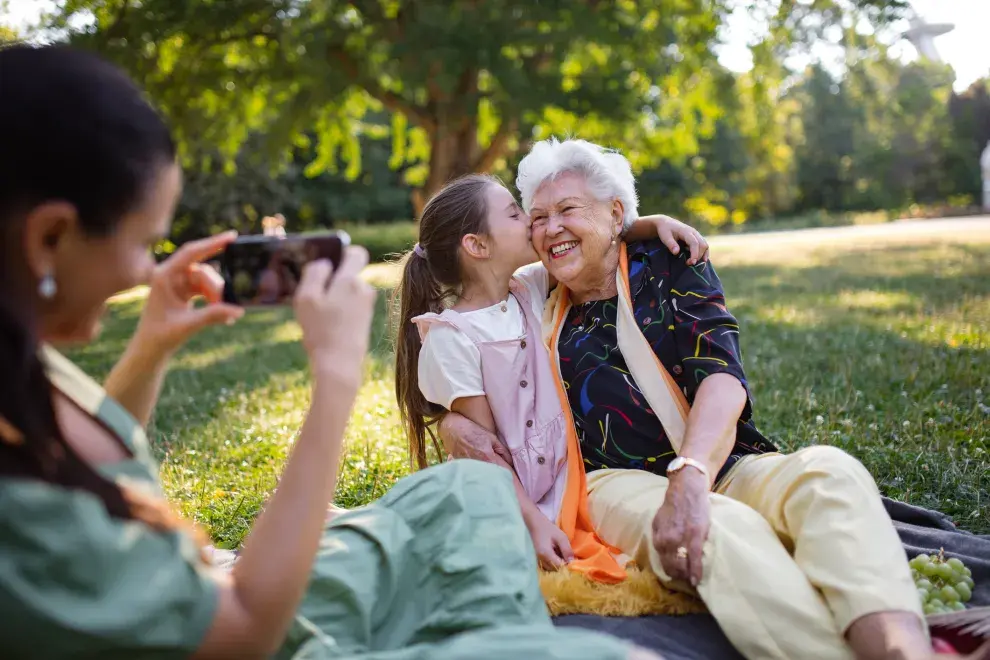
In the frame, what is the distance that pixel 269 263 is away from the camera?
1.93 metres

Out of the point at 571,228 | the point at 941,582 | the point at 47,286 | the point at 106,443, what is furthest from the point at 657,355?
the point at 47,286

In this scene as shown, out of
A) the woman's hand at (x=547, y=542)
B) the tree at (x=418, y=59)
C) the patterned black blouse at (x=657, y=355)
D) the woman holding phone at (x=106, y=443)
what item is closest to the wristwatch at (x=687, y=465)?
the patterned black blouse at (x=657, y=355)

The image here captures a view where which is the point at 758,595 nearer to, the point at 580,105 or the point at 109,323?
the point at 580,105

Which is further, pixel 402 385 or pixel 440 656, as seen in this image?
pixel 402 385

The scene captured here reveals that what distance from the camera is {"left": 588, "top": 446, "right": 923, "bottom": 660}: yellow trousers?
234 cm

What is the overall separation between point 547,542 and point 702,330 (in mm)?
983

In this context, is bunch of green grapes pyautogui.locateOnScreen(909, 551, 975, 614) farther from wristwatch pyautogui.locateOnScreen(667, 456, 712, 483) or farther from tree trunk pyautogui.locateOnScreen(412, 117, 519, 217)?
tree trunk pyautogui.locateOnScreen(412, 117, 519, 217)

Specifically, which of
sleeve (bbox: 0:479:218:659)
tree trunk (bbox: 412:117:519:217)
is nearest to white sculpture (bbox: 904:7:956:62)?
tree trunk (bbox: 412:117:519:217)

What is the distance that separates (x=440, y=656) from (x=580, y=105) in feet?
35.4

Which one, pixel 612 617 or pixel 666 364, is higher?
pixel 666 364

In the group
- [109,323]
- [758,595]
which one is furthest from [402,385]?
[109,323]

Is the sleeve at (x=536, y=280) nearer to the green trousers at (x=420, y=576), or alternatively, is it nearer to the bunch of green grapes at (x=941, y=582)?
the green trousers at (x=420, y=576)

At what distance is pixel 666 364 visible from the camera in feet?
10.6

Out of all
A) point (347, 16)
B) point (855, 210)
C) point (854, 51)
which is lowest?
point (855, 210)
